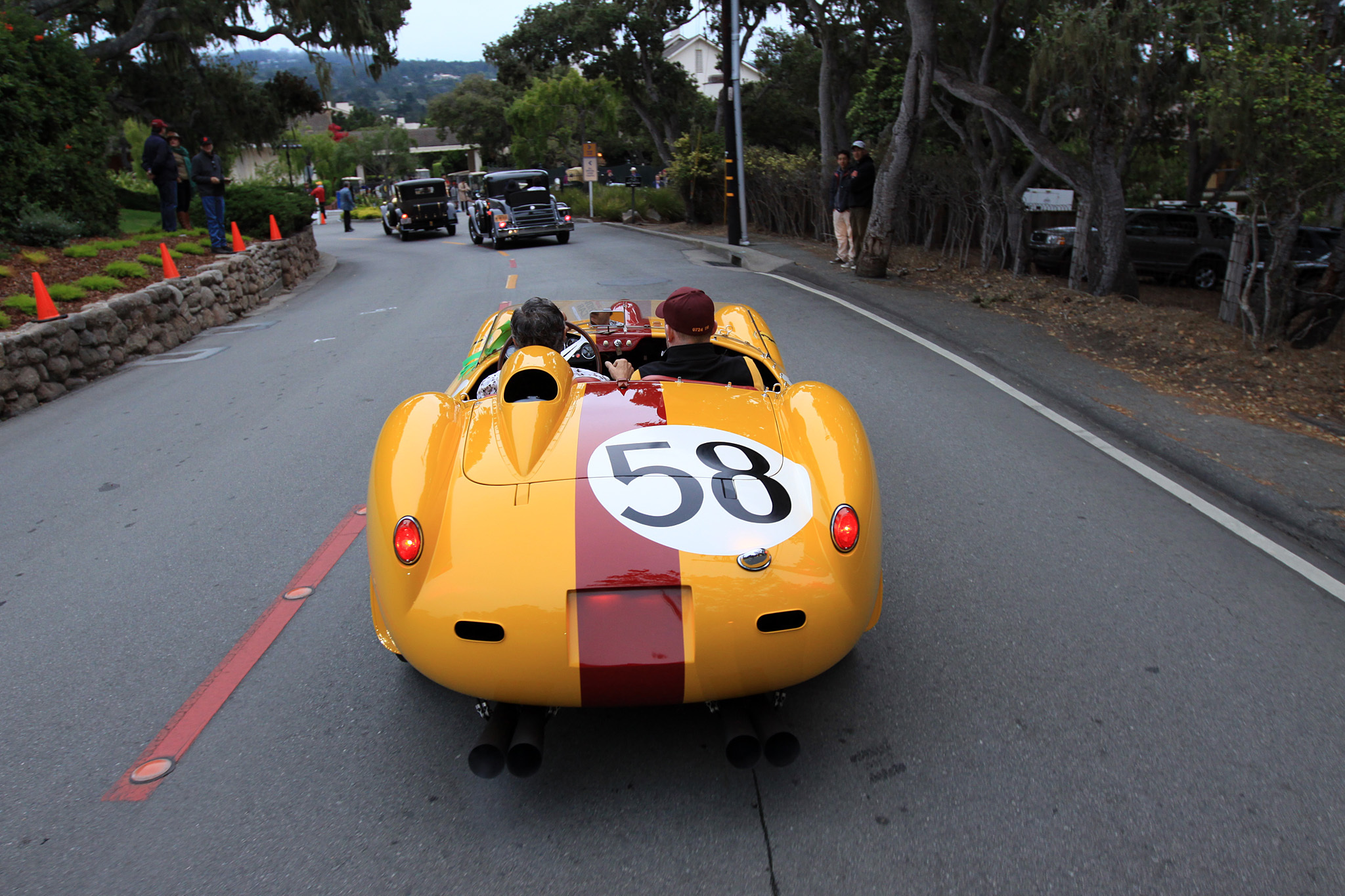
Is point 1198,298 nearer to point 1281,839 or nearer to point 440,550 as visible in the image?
point 1281,839

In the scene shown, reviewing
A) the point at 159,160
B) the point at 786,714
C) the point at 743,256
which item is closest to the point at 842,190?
the point at 743,256

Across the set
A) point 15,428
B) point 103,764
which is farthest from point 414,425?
→ point 15,428

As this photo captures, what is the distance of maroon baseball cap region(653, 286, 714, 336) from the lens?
3760 millimetres

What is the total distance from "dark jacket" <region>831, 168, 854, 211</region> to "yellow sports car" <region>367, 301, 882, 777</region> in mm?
12131

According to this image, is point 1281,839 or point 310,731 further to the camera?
point 310,731

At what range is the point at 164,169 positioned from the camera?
15.2 meters

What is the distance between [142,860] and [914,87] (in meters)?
13.5

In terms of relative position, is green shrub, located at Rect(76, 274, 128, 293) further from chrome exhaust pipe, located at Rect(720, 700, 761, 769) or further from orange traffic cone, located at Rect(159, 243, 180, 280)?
chrome exhaust pipe, located at Rect(720, 700, 761, 769)

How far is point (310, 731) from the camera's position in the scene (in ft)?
10.2

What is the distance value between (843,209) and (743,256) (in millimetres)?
3291

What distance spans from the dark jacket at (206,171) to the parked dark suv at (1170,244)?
46.9 ft

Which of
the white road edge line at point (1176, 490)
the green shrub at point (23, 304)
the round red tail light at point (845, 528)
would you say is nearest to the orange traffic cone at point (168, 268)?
the green shrub at point (23, 304)

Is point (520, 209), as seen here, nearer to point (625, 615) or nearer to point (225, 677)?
point (225, 677)

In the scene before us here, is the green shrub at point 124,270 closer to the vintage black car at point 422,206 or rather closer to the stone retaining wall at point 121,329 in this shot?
the stone retaining wall at point 121,329
